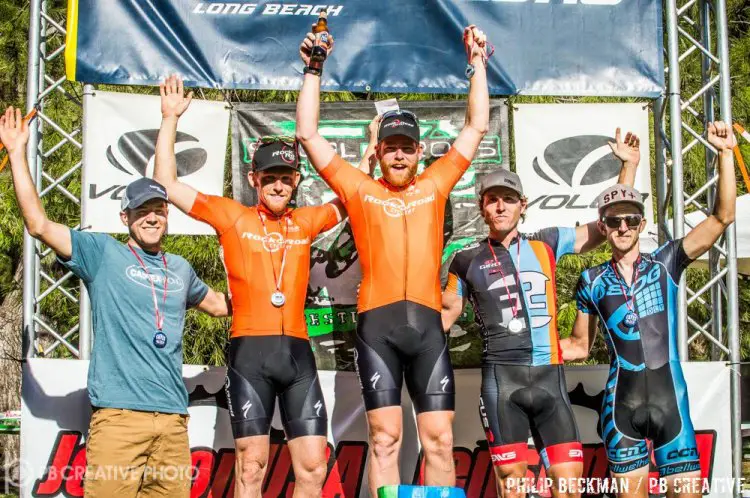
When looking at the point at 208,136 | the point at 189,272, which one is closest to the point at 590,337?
the point at 189,272

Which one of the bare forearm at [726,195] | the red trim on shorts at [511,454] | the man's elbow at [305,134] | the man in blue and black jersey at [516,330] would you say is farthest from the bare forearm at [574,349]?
the man's elbow at [305,134]

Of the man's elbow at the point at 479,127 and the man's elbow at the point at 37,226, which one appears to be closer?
the man's elbow at the point at 37,226

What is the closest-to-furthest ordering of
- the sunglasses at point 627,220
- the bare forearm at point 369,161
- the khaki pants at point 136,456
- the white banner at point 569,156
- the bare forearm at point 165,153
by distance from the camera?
the khaki pants at point 136,456 < the sunglasses at point 627,220 < the bare forearm at point 165,153 < the bare forearm at point 369,161 < the white banner at point 569,156

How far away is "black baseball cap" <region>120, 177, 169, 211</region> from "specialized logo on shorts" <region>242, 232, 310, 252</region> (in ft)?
1.98

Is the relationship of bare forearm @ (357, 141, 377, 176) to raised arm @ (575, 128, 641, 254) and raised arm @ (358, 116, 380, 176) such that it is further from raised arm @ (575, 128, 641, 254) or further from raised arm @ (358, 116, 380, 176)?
raised arm @ (575, 128, 641, 254)

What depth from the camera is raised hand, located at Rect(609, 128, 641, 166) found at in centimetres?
604

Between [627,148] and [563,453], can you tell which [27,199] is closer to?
[563,453]

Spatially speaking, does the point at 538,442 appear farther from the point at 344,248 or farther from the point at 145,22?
the point at 145,22

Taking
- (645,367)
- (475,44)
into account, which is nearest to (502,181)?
(475,44)

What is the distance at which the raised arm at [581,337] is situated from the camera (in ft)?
18.3

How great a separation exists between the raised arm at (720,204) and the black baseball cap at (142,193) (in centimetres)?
313

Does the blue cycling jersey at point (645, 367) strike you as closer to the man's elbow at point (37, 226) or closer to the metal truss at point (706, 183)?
the metal truss at point (706, 183)

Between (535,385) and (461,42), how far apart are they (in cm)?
256

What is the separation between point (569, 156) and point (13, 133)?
380 cm
